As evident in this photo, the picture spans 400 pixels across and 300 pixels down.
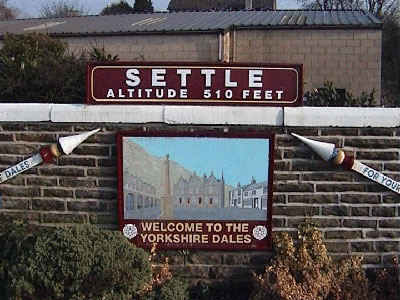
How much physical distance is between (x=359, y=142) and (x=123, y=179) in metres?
2.73

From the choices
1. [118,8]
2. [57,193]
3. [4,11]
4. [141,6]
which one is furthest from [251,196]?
[4,11]

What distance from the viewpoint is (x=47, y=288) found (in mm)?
4828

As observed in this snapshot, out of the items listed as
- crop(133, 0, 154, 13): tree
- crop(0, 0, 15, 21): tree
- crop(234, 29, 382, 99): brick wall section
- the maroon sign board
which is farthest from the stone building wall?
crop(0, 0, 15, 21): tree

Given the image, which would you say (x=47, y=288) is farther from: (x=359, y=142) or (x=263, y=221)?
(x=359, y=142)

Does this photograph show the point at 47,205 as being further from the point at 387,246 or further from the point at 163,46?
the point at 163,46

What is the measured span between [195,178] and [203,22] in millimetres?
11722

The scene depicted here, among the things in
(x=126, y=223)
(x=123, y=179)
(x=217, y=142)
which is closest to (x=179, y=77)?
(x=217, y=142)

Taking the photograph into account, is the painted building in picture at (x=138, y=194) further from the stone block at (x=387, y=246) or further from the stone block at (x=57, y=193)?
the stone block at (x=387, y=246)

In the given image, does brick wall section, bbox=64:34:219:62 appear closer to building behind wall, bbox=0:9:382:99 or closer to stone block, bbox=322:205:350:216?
building behind wall, bbox=0:9:382:99

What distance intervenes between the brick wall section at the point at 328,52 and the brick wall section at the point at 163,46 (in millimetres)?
1561

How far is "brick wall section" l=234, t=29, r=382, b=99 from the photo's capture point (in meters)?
15.5

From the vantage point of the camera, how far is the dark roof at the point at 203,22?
15633 millimetres

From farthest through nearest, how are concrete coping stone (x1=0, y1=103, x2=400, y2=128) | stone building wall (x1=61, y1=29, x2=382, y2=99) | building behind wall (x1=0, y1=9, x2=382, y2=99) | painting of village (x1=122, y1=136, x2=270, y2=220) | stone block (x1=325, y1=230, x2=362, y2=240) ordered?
stone building wall (x1=61, y1=29, x2=382, y2=99) < building behind wall (x1=0, y1=9, x2=382, y2=99) < stone block (x1=325, y1=230, x2=362, y2=240) < painting of village (x1=122, y1=136, x2=270, y2=220) < concrete coping stone (x1=0, y1=103, x2=400, y2=128)

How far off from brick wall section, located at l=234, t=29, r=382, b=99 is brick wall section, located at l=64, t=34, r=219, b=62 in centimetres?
156
